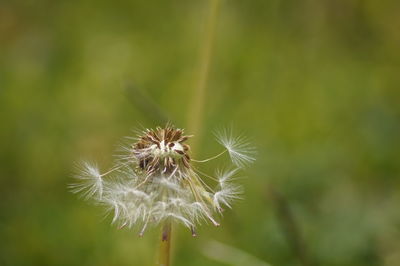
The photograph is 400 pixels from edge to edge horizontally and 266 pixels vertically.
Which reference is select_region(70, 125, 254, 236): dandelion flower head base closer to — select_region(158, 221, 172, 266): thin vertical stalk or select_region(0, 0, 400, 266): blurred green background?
select_region(158, 221, 172, 266): thin vertical stalk

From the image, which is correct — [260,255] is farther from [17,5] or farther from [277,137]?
[17,5]

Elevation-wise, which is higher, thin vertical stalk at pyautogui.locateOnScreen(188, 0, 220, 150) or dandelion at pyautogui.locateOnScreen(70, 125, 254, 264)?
thin vertical stalk at pyautogui.locateOnScreen(188, 0, 220, 150)

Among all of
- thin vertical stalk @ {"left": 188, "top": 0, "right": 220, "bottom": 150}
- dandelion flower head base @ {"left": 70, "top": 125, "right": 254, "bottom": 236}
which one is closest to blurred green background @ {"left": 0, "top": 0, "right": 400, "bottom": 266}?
thin vertical stalk @ {"left": 188, "top": 0, "right": 220, "bottom": 150}

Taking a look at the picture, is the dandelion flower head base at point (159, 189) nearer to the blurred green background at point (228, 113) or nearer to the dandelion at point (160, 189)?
the dandelion at point (160, 189)

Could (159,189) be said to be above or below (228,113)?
below

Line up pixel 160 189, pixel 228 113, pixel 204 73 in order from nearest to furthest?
1. pixel 160 189
2. pixel 204 73
3. pixel 228 113

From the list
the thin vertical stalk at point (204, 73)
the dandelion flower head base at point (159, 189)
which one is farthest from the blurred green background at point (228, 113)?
the dandelion flower head base at point (159, 189)

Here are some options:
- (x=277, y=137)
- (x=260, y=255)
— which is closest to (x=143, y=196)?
(x=260, y=255)

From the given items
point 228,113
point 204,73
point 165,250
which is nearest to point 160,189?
point 165,250

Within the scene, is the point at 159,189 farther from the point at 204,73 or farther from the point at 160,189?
the point at 204,73
